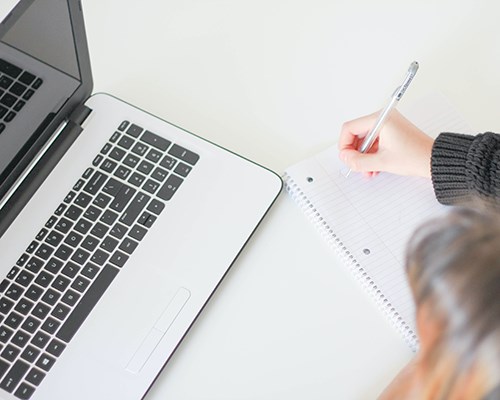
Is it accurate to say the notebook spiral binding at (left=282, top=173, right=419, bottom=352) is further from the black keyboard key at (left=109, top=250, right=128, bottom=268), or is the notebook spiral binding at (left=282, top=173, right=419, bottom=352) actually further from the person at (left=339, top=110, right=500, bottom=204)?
the black keyboard key at (left=109, top=250, right=128, bottom=268)

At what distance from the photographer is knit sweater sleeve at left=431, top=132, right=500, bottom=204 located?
0.74m

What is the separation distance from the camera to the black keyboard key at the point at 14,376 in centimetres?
66

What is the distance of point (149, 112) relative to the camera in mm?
837

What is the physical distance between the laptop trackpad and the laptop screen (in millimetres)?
222

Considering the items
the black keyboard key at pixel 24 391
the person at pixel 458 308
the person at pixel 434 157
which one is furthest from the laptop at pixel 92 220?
the person at pixel 458 308

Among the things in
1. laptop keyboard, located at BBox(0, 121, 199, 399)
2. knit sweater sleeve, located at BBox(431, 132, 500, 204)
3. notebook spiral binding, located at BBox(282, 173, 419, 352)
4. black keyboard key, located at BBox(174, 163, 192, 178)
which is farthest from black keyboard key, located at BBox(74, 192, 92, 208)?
knit sweater sleeve, located at BBox(431, 132, 500, 204)

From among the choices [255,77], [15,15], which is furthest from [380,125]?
[15,15]

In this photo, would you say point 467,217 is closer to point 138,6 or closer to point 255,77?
point 255,77

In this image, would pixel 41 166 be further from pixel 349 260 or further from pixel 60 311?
pixel 349 260

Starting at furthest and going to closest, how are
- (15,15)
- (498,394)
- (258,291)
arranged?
(258,291) → (15,15) → (498,394)

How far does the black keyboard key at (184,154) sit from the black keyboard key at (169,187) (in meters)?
0.02

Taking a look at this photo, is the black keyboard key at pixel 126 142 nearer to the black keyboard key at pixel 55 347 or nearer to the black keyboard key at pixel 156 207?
the black keyboard key at pixel 156 207

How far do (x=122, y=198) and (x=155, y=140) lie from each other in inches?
3.2

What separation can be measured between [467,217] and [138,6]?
58 cm
